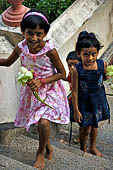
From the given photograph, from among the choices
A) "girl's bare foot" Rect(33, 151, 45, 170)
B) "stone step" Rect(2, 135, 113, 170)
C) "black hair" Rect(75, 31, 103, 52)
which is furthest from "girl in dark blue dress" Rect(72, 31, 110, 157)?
"girl's bare foot" Rect(33, 151, 45, 170)

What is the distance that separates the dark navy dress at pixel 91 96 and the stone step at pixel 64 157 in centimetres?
37

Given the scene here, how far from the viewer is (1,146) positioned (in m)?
3.68

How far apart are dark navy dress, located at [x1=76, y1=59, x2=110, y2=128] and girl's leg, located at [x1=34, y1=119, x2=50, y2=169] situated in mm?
541

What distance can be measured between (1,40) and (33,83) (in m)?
1.15

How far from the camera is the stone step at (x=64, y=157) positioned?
11.1 ft

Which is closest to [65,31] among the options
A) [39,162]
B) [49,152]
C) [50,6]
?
[50,6]

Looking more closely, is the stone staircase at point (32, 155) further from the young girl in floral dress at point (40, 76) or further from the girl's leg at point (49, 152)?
the young girl in floral dress at point (40, 76)

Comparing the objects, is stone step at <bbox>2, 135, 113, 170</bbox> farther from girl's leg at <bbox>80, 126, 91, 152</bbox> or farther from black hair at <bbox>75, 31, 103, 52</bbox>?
black hair at <bbox>75, 31, 103, 52</bbox>

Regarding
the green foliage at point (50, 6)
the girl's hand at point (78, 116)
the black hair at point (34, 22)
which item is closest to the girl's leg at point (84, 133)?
the girl's hand at point (78, 116)

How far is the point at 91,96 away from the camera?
3508 mm

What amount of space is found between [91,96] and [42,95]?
0.55 m

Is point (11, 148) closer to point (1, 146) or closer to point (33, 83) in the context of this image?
point (1, 146)

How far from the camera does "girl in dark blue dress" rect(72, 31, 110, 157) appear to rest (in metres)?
3.38

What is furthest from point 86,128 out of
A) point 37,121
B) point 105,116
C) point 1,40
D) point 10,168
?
point 1,40
